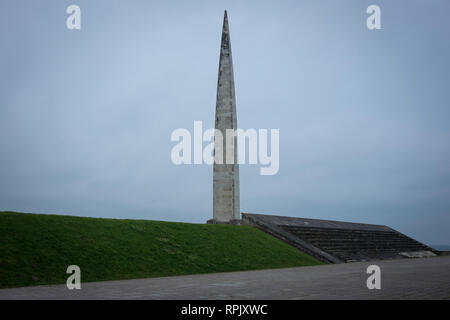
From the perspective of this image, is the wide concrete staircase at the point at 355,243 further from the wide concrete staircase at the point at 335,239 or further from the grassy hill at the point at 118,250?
the grassy hill at the point at 118,250

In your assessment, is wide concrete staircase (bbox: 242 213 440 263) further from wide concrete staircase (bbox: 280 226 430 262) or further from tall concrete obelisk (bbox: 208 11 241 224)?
tall concrete obelisk (bbox: 208 11 241 224)

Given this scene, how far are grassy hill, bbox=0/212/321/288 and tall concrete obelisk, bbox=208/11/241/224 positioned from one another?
725 cm

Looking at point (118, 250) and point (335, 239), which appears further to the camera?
point (335, 239)

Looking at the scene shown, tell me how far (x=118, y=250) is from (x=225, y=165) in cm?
1586

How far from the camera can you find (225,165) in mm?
32188

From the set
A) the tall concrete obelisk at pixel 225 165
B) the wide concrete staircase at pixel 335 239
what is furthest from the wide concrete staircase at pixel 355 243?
the tall concrete obelisk at pixel 225 165

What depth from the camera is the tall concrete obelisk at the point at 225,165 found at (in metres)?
31.9

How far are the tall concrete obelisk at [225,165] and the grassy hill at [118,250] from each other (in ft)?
23.8

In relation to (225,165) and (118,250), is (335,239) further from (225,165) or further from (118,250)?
(118,250)

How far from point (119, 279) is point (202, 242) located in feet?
23.7

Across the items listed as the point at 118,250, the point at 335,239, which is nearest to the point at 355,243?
the point at 335,239

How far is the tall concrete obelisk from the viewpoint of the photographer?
31875mm

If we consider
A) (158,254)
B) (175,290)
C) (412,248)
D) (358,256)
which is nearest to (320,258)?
(358,256)
